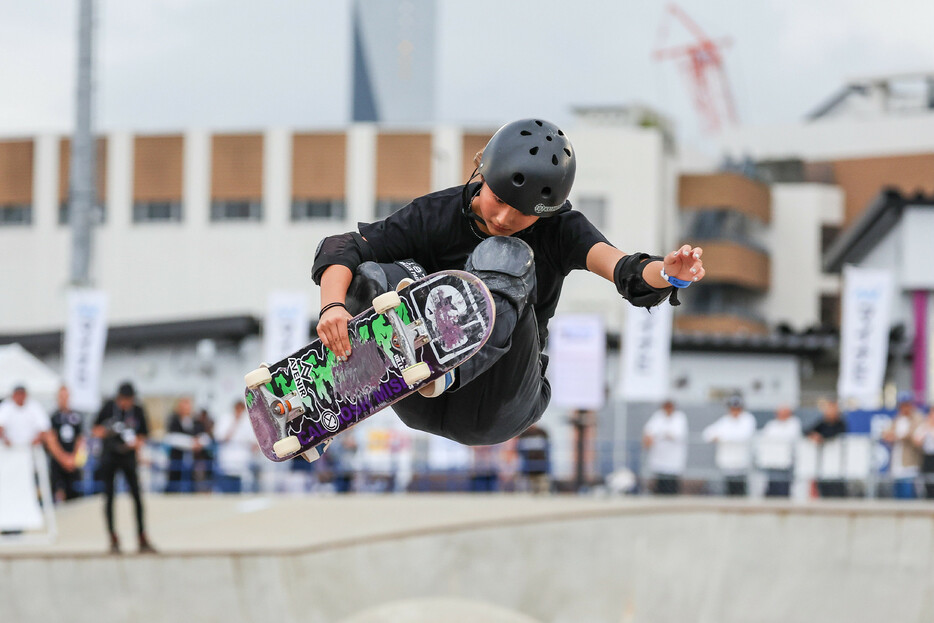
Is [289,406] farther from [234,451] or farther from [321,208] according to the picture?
[321,208]

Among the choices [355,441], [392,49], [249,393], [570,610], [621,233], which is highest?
[392,49]

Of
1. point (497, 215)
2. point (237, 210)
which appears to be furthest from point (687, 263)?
point (237, 210)

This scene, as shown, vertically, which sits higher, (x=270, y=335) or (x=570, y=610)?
(x=270, y=335)

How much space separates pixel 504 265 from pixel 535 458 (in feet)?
44.6

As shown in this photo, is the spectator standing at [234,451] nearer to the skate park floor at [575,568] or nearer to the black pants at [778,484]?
the skate park floor at [575,568]

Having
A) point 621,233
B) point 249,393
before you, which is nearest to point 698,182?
point 621,233

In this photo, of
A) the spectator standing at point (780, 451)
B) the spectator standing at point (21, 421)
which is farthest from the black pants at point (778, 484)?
the spectator standing at point (21, 421)

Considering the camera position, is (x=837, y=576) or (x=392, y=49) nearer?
(x=837, y=576)

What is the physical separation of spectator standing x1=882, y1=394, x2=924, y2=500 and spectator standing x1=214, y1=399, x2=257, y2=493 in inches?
339

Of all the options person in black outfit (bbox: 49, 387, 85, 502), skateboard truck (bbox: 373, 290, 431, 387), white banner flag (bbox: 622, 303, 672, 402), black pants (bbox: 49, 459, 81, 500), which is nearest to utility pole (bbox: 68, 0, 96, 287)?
black pants (bbox: 49, 459, 81, 500)

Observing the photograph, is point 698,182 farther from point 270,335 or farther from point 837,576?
point 837,576

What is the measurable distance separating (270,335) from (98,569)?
727cm

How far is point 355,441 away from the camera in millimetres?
20000

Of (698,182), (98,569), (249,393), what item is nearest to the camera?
(249,393)
